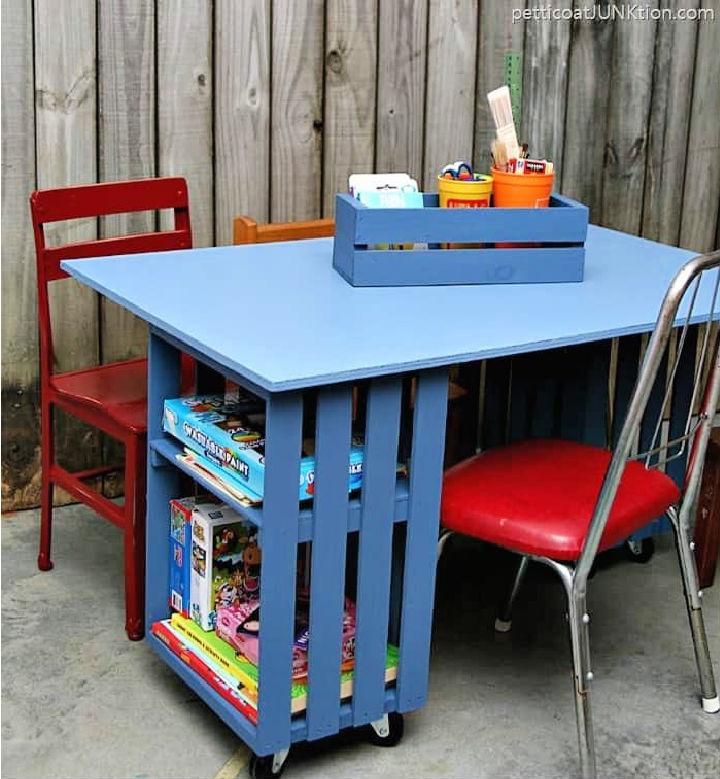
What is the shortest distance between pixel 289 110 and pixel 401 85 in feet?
1.10

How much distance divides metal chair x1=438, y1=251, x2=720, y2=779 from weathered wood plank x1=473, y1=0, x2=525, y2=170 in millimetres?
1243

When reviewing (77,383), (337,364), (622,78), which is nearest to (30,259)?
(77,383)

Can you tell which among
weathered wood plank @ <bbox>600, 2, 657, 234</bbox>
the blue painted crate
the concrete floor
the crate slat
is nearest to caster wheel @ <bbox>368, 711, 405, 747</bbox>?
the concrete floor

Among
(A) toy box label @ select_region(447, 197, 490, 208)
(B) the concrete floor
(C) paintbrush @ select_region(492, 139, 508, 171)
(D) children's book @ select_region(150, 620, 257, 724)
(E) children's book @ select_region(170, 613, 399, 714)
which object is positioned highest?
(C) paintbrush @ select_region(492, 139, 508, 171)

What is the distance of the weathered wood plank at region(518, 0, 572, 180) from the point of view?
156 inches

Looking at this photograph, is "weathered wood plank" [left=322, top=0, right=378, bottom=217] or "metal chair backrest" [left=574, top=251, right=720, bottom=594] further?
"weathered wood plank" [left=322, top=0, right=378, bottom=217]

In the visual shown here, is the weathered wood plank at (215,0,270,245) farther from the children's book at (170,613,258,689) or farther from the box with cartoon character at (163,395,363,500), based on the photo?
the children's book at (170,613,258,689)

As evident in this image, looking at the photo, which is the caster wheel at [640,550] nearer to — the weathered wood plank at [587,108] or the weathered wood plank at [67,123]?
the weathered wood plank at [587,108]

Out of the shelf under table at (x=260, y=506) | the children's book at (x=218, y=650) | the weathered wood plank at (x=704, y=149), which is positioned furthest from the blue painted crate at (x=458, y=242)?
the weathered wood plank at (x=704, y=149)

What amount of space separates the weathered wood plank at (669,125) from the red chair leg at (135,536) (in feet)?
6.29

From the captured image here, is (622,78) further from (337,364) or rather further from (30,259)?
(337,364)

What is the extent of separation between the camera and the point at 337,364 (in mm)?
2320

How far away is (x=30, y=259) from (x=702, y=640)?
6.17 feet

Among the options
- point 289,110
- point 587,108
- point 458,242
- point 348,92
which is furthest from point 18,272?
point 587,108
